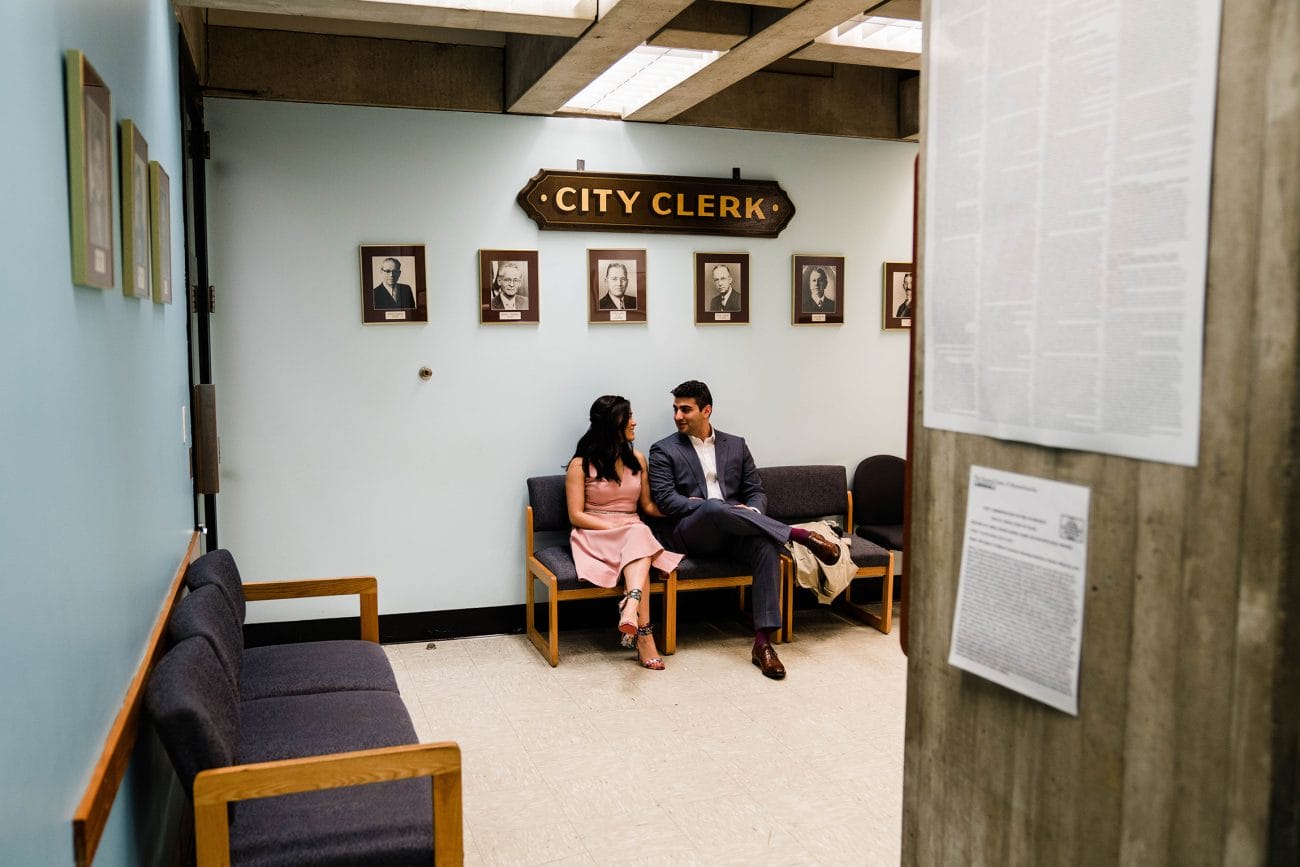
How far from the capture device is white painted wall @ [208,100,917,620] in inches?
197

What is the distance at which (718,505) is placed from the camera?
5.20m

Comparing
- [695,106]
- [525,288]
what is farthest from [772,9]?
[525,288]

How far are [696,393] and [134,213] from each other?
3.35 m

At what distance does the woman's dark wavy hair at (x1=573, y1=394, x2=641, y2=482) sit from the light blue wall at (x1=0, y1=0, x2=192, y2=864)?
2.85m

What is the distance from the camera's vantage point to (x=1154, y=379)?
3.80ft

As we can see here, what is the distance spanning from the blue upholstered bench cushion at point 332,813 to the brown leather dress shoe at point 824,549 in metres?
2.79

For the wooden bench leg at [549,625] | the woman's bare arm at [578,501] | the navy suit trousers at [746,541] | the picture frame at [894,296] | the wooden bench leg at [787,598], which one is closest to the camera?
the wooden bench leg at [549,625]

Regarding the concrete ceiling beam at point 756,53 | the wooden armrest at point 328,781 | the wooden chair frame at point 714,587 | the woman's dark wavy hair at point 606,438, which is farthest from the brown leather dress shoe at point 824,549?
the wooden armrest at point 328,781

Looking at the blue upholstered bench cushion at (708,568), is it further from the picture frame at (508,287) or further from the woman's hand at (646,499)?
the picture frame at (508,287)

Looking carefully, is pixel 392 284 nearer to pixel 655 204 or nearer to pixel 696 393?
pixel 655 204

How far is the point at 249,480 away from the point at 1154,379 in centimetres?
470

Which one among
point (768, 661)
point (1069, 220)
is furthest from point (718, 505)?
point (1069, 220)

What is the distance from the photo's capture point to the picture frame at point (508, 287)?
5305mm

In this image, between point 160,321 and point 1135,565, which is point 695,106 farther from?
point 1135,565
